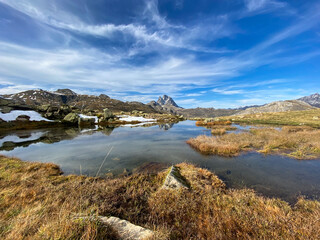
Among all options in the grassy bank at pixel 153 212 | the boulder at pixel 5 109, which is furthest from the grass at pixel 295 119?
the boulder at pixel 5 109

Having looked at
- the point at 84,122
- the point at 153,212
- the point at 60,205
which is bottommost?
the point at 153,212

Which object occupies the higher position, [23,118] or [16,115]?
[16,115]

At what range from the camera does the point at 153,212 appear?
193 inches

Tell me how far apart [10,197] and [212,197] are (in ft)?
29.7

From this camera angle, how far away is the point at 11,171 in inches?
349

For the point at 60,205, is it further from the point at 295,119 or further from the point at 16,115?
the point at 295,119

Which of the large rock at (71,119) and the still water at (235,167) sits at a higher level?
the large rock at (71,119)

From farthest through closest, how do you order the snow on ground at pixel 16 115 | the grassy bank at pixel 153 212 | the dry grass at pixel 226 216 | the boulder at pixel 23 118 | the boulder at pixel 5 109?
the boulder at pixel 5 109 → the boulder at pixel 23 118 → the snow on ground at pixel 16 115 → the dry grass at pixel 226 216 → the grassy bank at pixel 153 212

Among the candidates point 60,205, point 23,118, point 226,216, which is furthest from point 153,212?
point 23,118

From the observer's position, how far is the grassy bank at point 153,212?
10.3ft

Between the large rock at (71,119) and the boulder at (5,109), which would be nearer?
the boulder at (5,109)

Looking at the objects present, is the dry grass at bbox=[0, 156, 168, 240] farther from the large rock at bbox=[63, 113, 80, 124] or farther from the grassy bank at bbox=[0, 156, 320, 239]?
the large rock at bbox=[63, 113, 80, 124]

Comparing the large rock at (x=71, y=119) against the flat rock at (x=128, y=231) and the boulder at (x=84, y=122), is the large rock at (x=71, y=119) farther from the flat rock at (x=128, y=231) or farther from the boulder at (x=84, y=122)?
the flat rock at (x=128, y=231)

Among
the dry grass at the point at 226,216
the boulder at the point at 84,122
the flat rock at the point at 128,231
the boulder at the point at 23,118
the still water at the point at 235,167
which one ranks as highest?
the boulder at the point at 23,118
